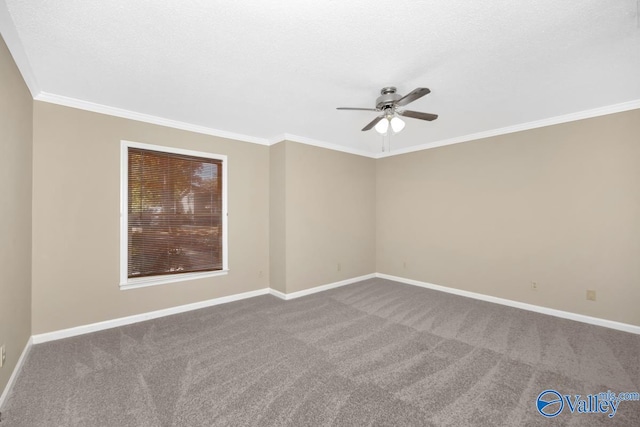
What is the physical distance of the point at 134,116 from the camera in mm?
3295

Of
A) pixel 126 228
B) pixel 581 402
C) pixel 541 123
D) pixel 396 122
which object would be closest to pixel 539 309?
pixel 581 402

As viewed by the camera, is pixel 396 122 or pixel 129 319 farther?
pixel 129 319

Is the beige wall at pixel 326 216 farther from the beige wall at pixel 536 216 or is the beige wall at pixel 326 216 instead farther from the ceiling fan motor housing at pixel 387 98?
the ceiling fan motor housing at pixel 387 98

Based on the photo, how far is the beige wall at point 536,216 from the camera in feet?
10.2

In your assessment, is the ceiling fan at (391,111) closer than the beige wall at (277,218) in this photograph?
Yes

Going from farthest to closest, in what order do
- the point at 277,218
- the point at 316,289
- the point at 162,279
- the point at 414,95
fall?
1. the point at 316,289
2. the point at 277,218
3. the point at 162,279
4. the point at 414,95

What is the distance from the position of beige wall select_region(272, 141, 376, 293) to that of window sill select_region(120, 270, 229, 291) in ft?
3.77

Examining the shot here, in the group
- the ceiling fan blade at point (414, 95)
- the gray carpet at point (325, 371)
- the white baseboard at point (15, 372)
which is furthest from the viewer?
the ceiling fan blade at point (414, 95)

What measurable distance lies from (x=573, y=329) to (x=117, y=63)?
211 inches

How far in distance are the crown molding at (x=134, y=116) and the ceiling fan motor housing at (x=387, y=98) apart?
2405 mm

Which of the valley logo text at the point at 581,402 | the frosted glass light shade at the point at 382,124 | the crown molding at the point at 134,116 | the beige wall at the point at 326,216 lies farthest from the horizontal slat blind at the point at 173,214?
the valley logo text at the point at 581,402

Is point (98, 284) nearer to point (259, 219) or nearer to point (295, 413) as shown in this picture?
point (259, 219)

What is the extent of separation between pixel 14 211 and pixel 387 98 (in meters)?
3.37

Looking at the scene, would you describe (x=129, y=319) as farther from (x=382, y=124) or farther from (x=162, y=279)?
(x=382, y=124)
